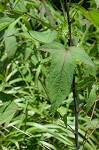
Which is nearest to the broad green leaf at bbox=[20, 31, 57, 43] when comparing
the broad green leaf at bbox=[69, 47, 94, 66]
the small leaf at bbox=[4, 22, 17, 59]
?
the broad green leaf at bbox=[69, 47, 94, 66]

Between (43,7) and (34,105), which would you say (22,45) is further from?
(43,7)

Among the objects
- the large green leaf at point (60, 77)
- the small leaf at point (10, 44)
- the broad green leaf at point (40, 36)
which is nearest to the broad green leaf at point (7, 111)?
the broad green leaf at point (40, 36)

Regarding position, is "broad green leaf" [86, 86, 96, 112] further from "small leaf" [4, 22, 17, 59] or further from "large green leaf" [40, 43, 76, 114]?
"small leaf" [4, 22, 17, 59]

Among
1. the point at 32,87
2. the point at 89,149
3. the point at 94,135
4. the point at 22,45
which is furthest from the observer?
the point at 22,45

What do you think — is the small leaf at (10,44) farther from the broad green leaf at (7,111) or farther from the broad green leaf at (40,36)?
the broad green leaf at (40,36)

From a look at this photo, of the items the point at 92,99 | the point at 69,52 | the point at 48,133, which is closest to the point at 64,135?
the point at 48,133

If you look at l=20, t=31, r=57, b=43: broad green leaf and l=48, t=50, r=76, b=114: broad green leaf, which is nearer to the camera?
l=48, t=50, r=76, b=114: broad green leaf

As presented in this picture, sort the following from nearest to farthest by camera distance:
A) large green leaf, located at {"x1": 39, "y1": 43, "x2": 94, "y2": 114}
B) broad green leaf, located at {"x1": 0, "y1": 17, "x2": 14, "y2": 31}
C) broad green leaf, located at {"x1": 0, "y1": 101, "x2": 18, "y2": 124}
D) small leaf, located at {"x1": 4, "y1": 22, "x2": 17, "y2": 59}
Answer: large green leaf, located at {"x1": 39, "y1": 43, "x2": 94, "y2": 114}
broad green leaf, located at {"x1": 0, "y1": 17, "x2": 14, "y2": 31}
broad green leaf, located at {"x1": 0, "y1": 101, "x2": 18, "y2": 124}
small leaf, located at {"x1": 4, "y1": 22, "x2": 17, "y2": 59}
